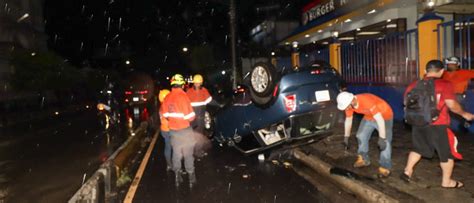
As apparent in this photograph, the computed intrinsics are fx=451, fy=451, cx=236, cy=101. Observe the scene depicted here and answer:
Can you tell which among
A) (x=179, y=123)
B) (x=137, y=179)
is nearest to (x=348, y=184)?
(x=179, y=123)

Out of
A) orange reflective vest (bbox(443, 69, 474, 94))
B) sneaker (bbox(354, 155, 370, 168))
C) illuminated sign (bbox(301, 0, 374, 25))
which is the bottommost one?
sneaker (bbox(354, 155, 370, 168))

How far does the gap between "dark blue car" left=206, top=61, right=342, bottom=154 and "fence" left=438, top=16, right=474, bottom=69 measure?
3.65 metres

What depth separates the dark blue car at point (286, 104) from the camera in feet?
22.4

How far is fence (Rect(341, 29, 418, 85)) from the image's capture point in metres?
11.1

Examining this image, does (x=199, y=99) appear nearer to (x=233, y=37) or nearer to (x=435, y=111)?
(x=435, y=111)

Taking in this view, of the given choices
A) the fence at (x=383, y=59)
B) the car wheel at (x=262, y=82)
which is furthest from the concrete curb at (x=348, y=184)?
the fence at (x=383, y=59)

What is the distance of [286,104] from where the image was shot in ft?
22.4

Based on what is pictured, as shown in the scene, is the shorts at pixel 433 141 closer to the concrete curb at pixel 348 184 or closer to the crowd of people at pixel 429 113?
the crowd of people at pixel 429 113

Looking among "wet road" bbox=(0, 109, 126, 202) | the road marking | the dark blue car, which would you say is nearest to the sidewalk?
the dark blue car

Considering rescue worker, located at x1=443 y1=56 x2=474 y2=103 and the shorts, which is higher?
rescue worker, located at x1=443 y1=56 x2=474 y2=103

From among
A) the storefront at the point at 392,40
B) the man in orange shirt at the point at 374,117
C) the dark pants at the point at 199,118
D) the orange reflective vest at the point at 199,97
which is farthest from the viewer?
the storefront at the point at 392,40

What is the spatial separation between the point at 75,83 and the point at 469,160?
35.9m

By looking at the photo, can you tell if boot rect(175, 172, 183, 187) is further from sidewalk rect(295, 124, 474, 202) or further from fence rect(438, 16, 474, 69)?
fence rect(438, 16, 474, 69)

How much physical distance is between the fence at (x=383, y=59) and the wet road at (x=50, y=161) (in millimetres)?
7336
